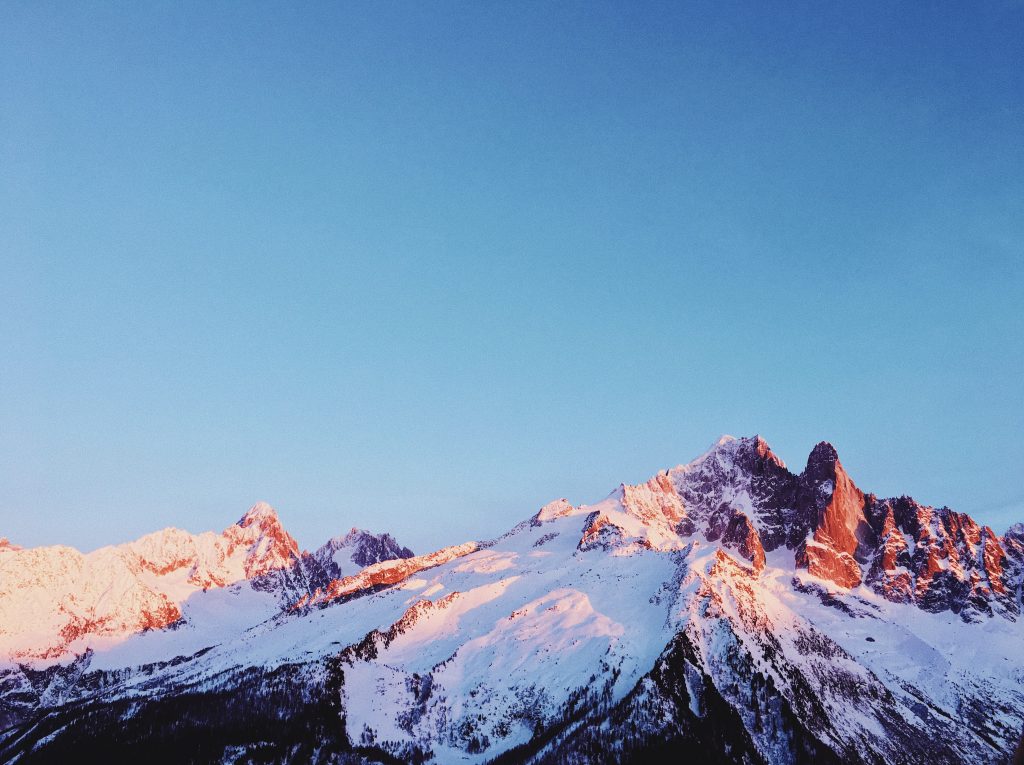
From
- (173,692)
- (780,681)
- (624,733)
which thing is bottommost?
(173,692)

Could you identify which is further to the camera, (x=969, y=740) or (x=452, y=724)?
(x=969, y=740)

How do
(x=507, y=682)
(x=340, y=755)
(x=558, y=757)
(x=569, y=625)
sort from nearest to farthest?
(x=558, y=757)
(x=340, y=755)
(x=507, y=682)
(x=569, y=625)

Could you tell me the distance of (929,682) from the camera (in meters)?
198

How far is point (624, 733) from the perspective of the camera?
439 feet

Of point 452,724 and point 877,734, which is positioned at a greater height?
point 877,734

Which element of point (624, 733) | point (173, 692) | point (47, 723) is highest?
point (624, 733)

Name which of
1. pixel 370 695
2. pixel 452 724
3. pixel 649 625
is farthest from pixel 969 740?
pixel 370 695

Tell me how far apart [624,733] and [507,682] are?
38778 millimetres

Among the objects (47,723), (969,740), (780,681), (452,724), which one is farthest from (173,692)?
(969,740)

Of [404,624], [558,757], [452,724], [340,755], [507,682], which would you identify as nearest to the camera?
[558,757]

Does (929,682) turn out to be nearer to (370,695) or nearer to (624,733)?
(624,733)

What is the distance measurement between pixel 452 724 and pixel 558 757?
32268 mm

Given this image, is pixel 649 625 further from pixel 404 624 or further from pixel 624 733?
pixel 404 624

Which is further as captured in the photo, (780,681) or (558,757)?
(780,681)
